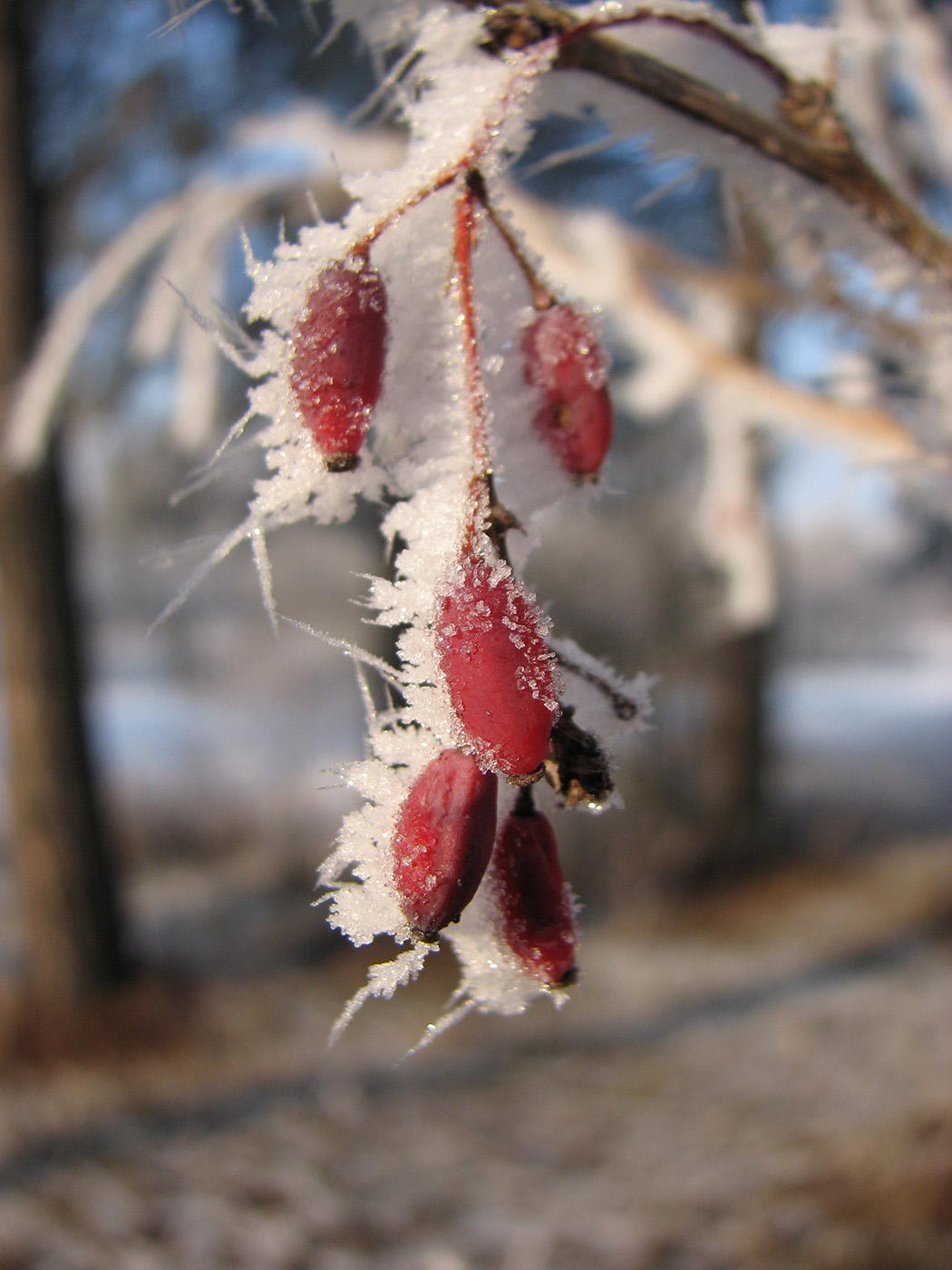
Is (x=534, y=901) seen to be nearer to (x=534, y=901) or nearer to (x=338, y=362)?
(x=534, y=901)

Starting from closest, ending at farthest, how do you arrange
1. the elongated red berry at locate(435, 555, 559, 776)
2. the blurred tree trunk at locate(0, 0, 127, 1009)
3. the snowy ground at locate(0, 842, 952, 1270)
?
the elongated red berry at locate(435, 555, 559, 776) < the snowy ground at locate(0, 842, 952, 1270) < the blurred tree trunk at locate(0, 0, 127, 1009)

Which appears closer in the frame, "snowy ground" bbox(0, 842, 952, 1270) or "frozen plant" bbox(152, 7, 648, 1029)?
"frozen plant" bbox(152, 7, 648, 1029)

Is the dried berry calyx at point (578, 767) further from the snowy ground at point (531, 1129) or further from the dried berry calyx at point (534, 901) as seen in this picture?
the snowy ground at point (531, 1129)

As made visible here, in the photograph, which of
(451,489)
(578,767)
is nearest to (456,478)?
(451,489)

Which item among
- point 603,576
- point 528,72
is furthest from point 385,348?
point 603,576

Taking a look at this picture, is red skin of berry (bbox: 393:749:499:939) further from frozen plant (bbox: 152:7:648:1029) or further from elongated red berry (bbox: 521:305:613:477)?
elongated red berry (bbox: 521:305:613:477)

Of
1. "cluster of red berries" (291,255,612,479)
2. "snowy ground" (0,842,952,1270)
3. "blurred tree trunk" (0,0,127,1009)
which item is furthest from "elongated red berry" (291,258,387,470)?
"blurred tree trunk" (0,0,127,1009)

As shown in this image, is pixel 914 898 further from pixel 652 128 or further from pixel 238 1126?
pixel 652 128
